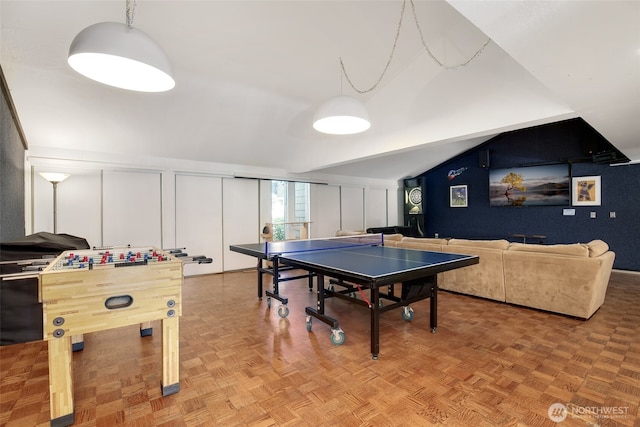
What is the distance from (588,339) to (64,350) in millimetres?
4373

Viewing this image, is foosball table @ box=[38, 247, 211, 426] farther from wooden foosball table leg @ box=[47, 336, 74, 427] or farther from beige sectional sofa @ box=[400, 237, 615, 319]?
beige sectional sofa @ box=[400, 237, 615, 319]

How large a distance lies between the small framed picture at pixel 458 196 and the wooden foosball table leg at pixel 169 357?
871 cm

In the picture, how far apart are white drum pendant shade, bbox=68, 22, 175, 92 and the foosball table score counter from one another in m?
1.24

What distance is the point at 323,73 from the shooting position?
4.17 meters

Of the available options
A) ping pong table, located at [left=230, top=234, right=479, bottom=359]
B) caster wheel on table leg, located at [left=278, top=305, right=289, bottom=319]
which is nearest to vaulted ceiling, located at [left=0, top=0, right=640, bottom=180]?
ping pong table, located at [left=230, top=234, right=479, bottom=359]

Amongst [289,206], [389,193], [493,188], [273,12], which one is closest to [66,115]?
[273,12]

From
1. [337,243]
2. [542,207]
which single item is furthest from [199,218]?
[542,207]

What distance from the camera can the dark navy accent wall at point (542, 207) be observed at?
6066mm

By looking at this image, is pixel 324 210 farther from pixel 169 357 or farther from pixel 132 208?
pixel 169 357

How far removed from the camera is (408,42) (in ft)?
12.7

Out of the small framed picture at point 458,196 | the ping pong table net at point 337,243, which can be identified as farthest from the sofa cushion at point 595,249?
the small framed picture at point 458,196

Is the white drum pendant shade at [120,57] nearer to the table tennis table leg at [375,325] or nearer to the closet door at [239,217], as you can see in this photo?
the table tennis table leg at [375,325]

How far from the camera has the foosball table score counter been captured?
1.75 metres

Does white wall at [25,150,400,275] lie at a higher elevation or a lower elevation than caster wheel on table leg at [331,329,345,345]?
higher
